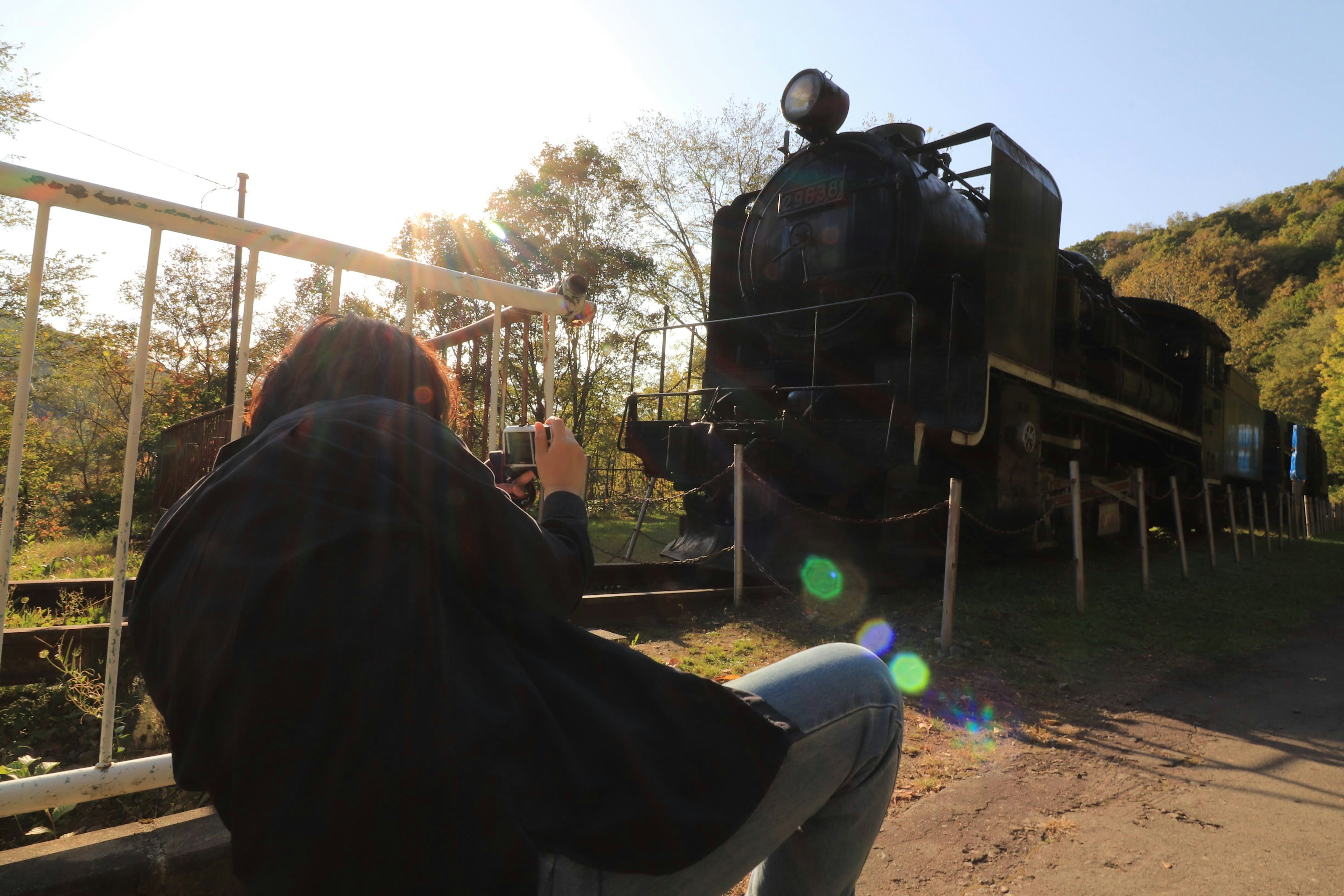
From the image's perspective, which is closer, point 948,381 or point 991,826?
point 991,826

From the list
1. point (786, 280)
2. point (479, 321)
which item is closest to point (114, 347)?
point (786, 280)

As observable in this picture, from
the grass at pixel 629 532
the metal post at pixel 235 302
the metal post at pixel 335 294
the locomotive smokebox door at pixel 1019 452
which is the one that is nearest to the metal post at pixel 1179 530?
the locomotive smokebox door at pixel 1019 452

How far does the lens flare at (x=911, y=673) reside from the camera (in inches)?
163

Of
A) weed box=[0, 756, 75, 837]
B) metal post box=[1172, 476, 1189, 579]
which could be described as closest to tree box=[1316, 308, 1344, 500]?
metal post box=[1172, 476, 1189, 579]

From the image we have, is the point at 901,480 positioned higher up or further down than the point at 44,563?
higher up

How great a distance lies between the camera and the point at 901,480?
20.0ft

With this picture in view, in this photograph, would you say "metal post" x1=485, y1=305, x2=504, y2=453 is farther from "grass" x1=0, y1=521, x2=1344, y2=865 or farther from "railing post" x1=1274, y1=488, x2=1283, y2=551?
"railing post" x1=1274, y1=488, x2=1283, y2=551

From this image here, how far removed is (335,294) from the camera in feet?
6.79

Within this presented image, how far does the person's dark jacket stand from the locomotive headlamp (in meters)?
6.57

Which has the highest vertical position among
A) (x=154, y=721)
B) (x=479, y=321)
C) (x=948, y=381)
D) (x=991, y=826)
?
(x=948, y=381)

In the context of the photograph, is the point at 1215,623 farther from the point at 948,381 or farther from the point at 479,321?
the point at 479,321

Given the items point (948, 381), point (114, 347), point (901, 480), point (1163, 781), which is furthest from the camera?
point (114, 347)

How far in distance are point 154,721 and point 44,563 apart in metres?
6.22

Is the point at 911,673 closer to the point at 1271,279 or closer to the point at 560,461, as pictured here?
the point at 560,461
